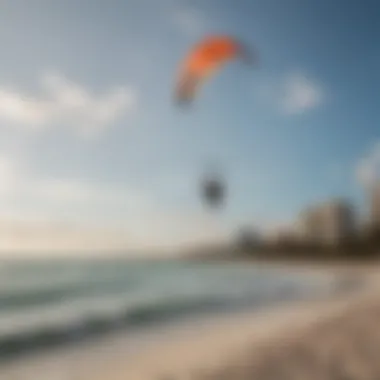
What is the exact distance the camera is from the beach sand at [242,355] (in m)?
1.87

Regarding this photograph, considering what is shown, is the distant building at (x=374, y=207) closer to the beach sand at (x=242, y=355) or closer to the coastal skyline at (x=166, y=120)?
the coastal skyline at (x=166, y=120)

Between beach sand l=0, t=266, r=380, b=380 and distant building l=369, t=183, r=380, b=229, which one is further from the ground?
distant building l=369, t=183, r=380, b=229

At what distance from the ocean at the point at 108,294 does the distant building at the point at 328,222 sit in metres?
0.35

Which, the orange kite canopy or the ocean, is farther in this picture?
the ocean

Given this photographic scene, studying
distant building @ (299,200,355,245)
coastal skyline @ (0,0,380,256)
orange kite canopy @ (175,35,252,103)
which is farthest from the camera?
distant building @ (299,200,355,245)

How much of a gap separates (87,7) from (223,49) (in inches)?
20.3

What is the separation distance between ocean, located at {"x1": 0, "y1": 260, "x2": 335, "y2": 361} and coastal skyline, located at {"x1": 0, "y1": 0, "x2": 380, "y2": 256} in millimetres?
283

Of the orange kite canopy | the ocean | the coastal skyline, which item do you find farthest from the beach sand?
the orange kite canopy

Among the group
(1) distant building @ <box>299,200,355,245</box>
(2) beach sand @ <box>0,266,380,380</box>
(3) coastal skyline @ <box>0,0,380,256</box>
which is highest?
(3) coastal skyline @ <box>0,0,380,256</box>

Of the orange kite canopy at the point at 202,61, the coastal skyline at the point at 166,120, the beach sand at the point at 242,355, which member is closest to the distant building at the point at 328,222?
the coastal skyline at the point at 166,120

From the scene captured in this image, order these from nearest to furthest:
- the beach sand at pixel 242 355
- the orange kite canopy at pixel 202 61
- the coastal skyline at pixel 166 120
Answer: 1. the beach sand at pixel 242 355
2. the coastal skyline at pixel 166 120
3. the orange kite canopy at pixel 202 61

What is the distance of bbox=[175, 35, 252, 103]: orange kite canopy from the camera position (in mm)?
2172

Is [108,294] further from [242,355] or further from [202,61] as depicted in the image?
[202,61]

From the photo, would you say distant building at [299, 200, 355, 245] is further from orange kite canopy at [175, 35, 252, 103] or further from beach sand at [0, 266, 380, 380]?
orange kite canopy at [175, 35, 252, 103]
